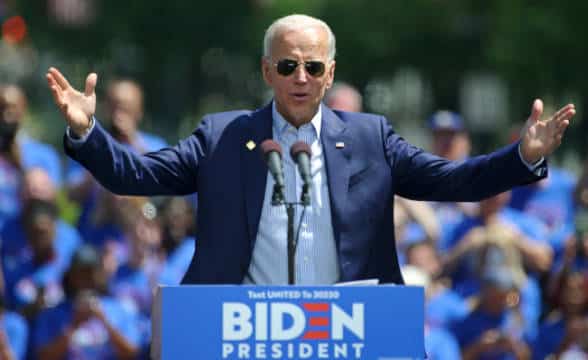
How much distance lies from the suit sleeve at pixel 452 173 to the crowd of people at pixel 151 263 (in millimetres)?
3475

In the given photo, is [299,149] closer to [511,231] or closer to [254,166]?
[254,166]

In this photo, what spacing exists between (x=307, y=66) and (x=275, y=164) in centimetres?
62

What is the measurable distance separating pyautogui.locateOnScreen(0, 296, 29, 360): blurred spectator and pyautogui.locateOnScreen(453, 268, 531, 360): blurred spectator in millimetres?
2743

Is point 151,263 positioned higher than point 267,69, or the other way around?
point 151,263

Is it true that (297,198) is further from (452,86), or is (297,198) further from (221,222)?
(452,86)

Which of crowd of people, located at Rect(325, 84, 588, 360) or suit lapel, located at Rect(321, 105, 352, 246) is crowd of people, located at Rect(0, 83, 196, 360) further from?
suit lapel, located at Rect(321, 105, 352, 246)

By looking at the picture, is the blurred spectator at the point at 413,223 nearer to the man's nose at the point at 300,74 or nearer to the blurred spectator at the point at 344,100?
the blurred spectator at the point at 344,100

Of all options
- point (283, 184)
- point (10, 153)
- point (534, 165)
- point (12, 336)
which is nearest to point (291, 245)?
point (283, 184)

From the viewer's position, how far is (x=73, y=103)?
22.4ft

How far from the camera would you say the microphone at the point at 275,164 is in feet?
21.4

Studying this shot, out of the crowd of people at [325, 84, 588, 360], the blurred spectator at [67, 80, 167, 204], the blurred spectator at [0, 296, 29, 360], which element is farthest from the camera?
the blurred spectator at [67, 80, 167, 204]

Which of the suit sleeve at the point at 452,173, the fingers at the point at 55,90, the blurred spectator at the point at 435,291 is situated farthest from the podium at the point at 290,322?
the blurred spectator at the point at 435,291

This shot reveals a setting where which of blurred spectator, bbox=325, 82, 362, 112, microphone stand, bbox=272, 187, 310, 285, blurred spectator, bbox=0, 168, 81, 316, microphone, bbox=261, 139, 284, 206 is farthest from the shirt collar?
blurred spectator, bbox=0, 168, 81, 316

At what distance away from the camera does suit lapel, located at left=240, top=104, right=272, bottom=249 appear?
703 centimetres
